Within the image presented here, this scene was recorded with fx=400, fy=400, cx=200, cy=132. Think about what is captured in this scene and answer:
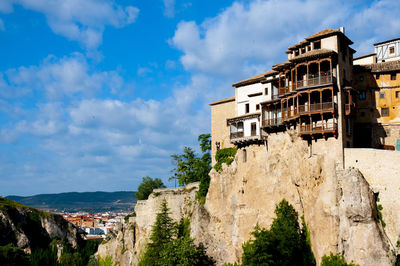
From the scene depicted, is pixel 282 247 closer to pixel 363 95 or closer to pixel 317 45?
pixel 363 95

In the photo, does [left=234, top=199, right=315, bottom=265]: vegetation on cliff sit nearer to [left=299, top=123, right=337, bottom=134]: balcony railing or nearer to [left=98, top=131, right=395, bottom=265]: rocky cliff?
[left=98, top=131, right=395, bottom=265]: rocky cliff

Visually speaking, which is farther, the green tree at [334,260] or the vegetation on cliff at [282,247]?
the vegetation on cliff at [282,247]

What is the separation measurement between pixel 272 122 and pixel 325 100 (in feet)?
28.2

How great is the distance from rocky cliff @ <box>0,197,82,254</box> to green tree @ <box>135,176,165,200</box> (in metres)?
31.8

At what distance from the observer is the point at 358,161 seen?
41.7 meters

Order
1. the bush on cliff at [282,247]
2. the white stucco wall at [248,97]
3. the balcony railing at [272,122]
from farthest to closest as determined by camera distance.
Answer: the white stucco wall at [248,97]
the balcony railing at [272,122]
the bush on cliff at [282,247]

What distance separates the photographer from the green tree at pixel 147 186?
100375mm

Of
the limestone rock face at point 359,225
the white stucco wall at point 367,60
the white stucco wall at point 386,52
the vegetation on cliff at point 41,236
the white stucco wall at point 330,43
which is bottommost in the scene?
the vegetation on cliff at point 41,236

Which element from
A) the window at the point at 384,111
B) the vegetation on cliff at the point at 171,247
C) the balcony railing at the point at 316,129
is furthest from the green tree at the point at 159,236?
the window at the point at 384,111

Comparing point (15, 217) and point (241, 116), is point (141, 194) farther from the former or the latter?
point (241, 116)

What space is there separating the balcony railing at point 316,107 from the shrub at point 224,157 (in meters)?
14.7

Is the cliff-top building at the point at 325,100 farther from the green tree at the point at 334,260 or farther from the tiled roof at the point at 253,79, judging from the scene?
the green tree at the point at 334,260

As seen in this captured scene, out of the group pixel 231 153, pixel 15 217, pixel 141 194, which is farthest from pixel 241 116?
pixel 15 217

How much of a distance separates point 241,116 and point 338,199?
19522 mm
